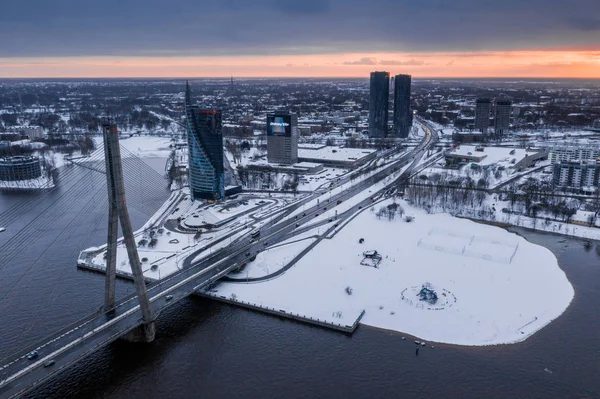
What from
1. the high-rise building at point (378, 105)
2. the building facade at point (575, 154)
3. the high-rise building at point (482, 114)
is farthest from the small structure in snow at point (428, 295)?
the high-rise building at point (482, 114)

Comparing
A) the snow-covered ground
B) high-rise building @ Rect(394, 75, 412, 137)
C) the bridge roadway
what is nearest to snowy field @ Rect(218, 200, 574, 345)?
the bridge roadway

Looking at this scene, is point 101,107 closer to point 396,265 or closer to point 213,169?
point 213,169

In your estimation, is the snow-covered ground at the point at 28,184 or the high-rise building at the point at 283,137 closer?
the snow-covered ground at the point at 28,184

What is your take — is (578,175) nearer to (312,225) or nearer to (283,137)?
(312,225)

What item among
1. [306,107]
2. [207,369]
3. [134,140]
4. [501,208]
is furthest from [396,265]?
[306,107]

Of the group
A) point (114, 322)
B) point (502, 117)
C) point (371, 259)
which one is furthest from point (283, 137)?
point (502, 117)

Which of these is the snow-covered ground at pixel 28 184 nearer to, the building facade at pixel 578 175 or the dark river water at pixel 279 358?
the dark river water at pixel 279 358

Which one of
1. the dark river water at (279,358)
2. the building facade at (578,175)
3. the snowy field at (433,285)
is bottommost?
the dark river water at (279,358)
